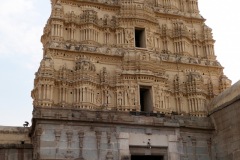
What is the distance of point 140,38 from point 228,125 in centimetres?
814

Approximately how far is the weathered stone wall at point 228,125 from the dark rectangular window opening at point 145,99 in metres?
3.52

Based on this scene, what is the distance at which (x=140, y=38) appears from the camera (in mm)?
23203

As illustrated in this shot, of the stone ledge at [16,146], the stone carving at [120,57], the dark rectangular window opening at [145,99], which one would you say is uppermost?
the stone carving at [120,57]

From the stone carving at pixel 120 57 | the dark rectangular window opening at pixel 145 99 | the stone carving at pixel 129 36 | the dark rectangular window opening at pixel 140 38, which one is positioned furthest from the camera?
the dark rectangular window opening at pixel 140 38

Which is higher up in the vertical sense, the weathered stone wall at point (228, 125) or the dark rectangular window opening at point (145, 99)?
the dark rectangular window opening at point (145, 99)

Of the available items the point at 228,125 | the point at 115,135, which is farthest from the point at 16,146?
the point at 228,125

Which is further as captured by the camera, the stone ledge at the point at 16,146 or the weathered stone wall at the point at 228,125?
the stone ledge at the point at 16,146

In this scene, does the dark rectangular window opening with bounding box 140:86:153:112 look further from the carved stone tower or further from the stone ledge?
the stone ledge

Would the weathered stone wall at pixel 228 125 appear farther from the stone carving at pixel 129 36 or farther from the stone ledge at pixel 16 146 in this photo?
the stone ledge at pixel 16 146

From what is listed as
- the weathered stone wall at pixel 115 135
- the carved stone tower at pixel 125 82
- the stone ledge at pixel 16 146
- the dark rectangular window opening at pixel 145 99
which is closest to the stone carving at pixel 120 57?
the carved stone tower at pixel 125 82

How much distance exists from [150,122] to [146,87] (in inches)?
139

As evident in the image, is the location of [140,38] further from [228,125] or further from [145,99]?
[228,125]

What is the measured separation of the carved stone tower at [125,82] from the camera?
55.4 ft

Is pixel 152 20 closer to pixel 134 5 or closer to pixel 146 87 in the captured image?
pixel 134 5
